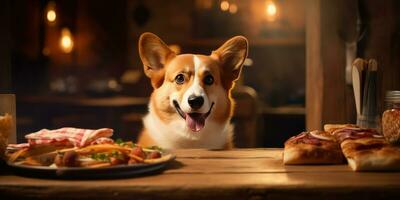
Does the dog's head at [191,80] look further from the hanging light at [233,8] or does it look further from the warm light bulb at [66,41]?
the warm light bulb at [66,41]

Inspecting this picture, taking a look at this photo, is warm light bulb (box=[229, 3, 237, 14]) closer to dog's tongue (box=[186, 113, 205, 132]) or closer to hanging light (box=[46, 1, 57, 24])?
hanging light (box=[46, 1, 57, 24])

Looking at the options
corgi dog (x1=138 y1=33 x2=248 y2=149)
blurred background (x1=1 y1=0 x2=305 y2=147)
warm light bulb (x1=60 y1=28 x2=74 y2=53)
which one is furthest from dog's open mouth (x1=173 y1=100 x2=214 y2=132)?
warm light bulb (x1=60 y1=28 x2=74 y2=53)

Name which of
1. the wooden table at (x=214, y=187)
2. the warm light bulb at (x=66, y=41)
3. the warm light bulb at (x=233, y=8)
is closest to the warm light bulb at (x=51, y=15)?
the warm light bulb at (x=66, y=41)

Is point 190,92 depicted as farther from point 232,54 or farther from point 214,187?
point 214,187

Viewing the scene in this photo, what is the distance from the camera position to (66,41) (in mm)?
5961

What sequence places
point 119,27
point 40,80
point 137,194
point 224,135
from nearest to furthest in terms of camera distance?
point 137,194, point 224,135, point 119,27, point 40,80

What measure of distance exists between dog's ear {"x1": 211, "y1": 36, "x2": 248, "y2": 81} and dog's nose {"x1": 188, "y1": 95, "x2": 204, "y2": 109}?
8.5 inches

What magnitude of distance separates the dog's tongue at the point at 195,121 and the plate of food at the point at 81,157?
471 millimetres

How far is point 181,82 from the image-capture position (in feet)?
8.07

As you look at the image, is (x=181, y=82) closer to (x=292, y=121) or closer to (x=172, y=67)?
(x=172, y=67)

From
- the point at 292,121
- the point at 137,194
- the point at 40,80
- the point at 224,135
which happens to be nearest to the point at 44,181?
the point at 137,194

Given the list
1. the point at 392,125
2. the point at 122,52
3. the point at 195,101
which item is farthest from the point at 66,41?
the point at 392,125

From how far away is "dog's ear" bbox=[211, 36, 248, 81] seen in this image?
2.57 meters

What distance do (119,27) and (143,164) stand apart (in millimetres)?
4114
